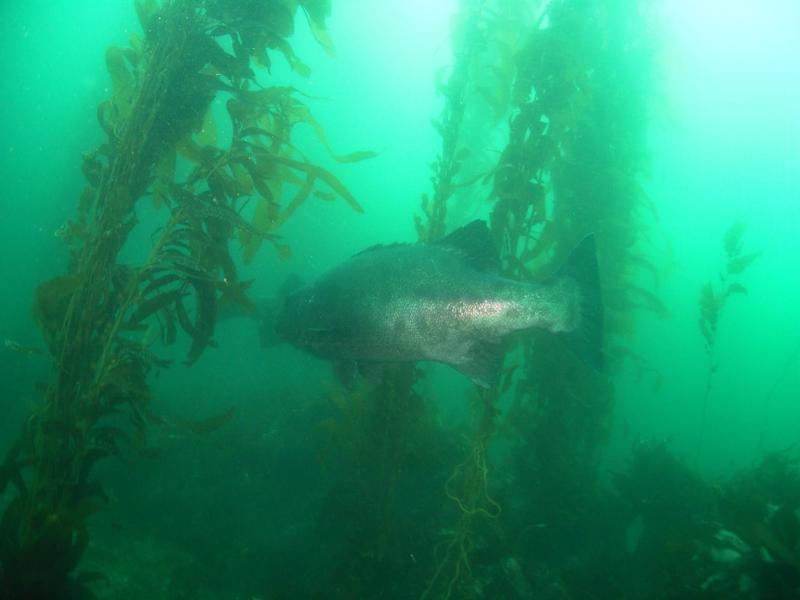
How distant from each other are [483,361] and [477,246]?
0.85 m

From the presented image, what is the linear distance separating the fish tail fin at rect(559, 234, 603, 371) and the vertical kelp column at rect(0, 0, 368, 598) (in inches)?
104

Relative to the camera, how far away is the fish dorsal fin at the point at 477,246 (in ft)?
10.3

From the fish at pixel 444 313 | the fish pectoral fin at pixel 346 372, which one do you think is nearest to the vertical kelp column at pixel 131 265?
the fish at pixel 444 313

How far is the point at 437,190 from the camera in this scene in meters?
5.62

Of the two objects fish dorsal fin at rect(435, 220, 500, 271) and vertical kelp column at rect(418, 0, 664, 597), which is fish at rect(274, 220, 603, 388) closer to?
fish dorsal fin at rect(435, 220, 500, 271)

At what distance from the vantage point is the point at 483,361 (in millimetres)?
2977

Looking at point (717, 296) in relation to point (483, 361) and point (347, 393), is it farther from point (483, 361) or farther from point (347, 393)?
point (483, 361)

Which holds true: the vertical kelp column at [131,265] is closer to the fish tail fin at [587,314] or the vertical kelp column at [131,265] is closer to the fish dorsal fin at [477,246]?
the fish dorsal fin at [477,246]

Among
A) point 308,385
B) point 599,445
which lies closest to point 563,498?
point 599,445

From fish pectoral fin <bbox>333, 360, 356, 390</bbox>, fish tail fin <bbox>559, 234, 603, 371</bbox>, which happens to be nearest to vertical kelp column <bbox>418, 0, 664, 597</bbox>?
fish tail fin <bbox>559, 234, 603, 371</bbox>

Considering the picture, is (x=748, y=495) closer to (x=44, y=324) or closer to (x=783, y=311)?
(x=44, y=324)

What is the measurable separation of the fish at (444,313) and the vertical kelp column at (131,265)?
1245mm

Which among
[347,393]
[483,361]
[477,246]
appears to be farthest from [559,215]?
[483,361]

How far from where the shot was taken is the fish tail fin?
2977 mm
